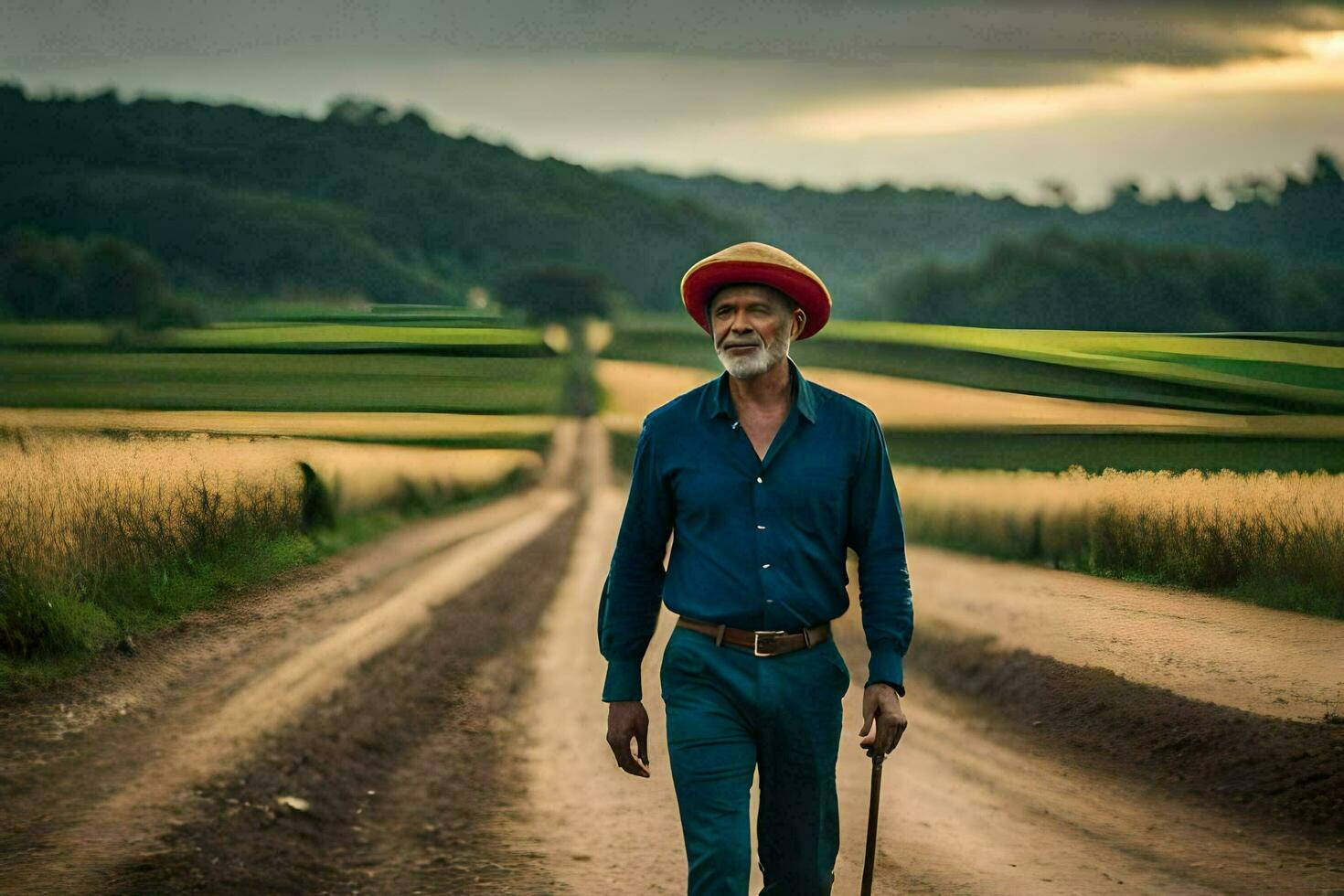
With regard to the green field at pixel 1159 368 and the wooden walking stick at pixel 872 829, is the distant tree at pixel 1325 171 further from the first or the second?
the wooden walking stick at pixel 872 829

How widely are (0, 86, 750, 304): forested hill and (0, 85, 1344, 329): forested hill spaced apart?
0.04ft

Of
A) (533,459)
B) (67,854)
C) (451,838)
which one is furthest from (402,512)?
(533,459)

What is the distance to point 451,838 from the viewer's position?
770cm

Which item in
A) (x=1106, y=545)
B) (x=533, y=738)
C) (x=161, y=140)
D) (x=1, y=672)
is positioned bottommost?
(x=533, y=738)

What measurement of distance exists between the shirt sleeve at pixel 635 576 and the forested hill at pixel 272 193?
17.7ft

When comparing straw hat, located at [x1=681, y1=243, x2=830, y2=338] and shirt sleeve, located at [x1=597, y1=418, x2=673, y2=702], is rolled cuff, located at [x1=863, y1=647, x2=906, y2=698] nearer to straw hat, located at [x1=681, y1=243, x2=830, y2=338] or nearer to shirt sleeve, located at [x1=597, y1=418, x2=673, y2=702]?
shirt sleeve, located at [x1=597, y1=418, x2=673, y2=702]

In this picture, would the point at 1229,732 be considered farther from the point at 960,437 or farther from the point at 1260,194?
the point at 960,437

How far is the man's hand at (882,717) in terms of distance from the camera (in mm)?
4230

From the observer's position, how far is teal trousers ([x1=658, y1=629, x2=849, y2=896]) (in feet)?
13.8

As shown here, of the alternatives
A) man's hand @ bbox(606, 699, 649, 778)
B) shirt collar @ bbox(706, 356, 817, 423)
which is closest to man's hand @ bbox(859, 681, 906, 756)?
man's hand @ bbox(606, 699, 649, 778)

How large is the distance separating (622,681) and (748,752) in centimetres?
44

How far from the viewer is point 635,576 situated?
4.48m

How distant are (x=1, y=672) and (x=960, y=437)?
922 centimetres

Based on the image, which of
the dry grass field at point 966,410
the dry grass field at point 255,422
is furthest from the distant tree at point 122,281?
the dry grass field at point 966,410
